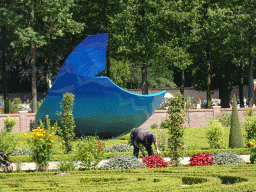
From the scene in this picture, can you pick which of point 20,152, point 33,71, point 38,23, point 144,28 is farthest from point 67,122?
point 38,23

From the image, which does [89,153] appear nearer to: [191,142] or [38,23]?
[191,142]

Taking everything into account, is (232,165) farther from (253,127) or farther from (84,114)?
(84,114)

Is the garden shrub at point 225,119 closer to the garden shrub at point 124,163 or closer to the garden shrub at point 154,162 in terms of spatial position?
the garden shrub at point 154,162

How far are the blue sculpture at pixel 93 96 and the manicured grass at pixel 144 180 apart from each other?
7958 mm

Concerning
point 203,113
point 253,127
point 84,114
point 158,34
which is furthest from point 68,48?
point 253,127

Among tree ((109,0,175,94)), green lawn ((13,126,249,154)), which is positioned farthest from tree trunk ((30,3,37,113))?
green lawn ((13,126,249,154))

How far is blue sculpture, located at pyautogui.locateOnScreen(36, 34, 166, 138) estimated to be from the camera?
21.0m

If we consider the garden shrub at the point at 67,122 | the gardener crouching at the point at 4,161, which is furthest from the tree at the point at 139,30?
the gardener crouching at the point at 4,161

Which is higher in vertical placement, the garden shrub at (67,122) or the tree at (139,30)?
the tree at (139,30)

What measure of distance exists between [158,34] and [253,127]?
Result: 57.2 feet

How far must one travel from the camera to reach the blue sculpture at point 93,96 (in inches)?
827

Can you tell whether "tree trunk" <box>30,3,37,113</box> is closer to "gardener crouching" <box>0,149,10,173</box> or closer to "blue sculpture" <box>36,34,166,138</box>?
"blue sculpture" <box>36,34,166,138</box>

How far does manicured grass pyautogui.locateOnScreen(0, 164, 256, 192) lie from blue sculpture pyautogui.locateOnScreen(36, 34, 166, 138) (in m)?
7.96

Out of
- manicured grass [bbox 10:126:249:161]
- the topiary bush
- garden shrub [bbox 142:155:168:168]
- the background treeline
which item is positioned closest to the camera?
garden shrub [bbox 142:155:168:168]
